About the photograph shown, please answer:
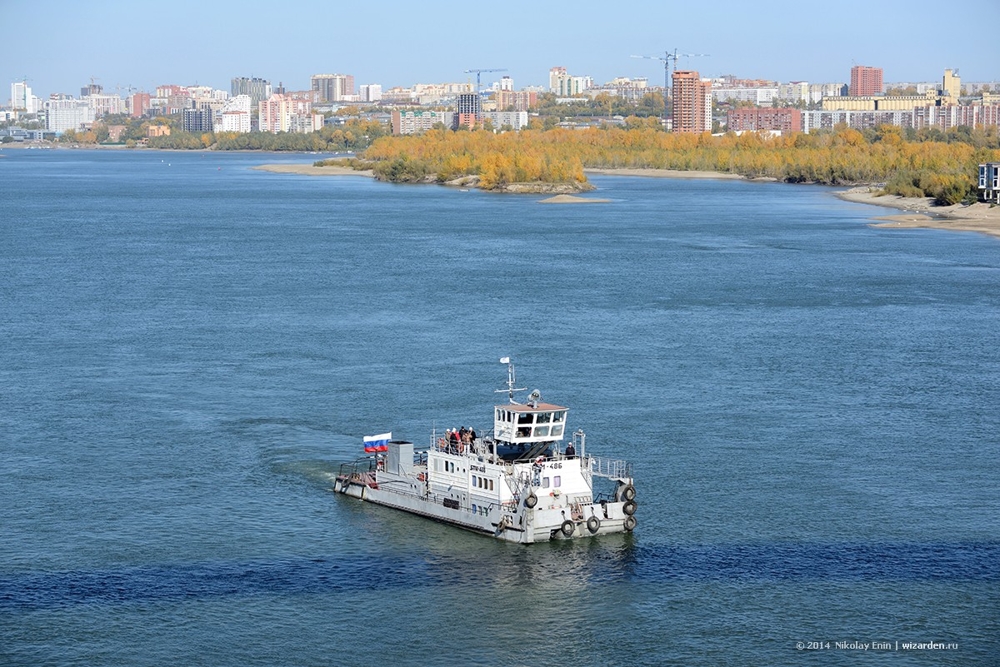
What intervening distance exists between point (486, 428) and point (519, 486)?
662cm

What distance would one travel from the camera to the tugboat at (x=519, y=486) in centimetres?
2469

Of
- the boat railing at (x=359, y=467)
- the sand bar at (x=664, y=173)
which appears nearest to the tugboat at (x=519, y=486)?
the boat railing at (x=359, y=467)

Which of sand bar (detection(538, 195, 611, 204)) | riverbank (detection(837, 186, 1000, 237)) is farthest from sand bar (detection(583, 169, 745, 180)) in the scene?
riverbank (detection(837, 186, 1000, 237))

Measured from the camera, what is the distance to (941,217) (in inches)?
3428

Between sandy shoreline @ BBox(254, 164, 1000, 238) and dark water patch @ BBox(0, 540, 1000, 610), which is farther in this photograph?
sandy shoreline @ BBox(254, 164, 1000, 238)

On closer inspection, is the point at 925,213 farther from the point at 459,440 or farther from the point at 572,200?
the point at 459,440

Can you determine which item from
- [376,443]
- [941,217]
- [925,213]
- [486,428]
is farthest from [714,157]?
[376,443]

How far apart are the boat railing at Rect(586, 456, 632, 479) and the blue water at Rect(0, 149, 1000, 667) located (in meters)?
0.71

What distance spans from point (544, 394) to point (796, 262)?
1223 inches

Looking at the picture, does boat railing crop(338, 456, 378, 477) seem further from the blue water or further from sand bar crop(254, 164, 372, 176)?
sand bar crop(254, 164, 372, 176)

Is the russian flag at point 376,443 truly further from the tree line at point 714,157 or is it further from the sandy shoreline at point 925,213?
the tree line at point 714,157

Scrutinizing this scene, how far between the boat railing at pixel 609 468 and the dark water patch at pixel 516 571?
4.36 ft

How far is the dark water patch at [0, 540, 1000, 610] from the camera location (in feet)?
75.3

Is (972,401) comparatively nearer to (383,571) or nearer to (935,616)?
(935,616)
